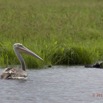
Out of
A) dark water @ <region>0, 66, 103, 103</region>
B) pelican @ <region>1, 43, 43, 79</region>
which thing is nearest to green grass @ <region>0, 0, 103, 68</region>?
pelican @ <region>1, 43, 43, 79</region>

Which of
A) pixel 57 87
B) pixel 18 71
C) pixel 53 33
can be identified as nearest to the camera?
pixel 57 87

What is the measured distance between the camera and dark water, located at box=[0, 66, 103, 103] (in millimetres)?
11992

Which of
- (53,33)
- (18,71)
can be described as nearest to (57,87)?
(18,71)

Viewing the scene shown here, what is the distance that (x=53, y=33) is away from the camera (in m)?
21.5

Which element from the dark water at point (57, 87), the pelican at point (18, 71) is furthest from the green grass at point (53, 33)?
the dark water at point (57, 87)

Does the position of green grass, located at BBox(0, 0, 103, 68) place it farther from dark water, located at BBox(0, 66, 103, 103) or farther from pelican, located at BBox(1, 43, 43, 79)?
dark water, located at BBox(0, 66, 103, 103)

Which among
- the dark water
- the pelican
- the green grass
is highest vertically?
the green grass

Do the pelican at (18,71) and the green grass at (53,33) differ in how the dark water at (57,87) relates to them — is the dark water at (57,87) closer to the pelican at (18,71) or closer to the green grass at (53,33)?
the pelican at (18,71)

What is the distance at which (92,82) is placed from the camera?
46.2 feet

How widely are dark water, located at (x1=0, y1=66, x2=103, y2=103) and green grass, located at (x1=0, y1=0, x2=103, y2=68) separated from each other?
0.89m

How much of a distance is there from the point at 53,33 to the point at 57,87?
8.32 meters

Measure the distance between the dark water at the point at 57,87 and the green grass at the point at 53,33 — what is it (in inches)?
34.9

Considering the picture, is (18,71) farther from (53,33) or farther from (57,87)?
(53,33)

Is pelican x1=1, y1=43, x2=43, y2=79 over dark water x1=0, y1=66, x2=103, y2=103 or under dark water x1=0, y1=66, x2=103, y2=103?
over
